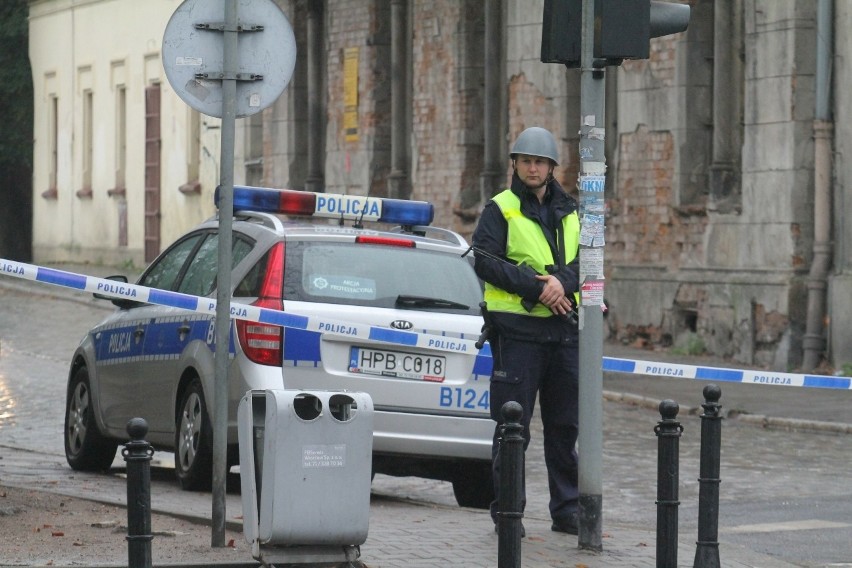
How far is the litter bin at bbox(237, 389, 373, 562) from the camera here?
802 cm

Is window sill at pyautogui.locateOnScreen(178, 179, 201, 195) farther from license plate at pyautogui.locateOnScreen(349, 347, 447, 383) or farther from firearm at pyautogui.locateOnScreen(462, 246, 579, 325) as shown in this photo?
firearm at pyautogui.locateOnScreen(462, 246, 579, 325)

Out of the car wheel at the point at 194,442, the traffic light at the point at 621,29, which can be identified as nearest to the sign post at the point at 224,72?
the traffic light at the point at 621,29

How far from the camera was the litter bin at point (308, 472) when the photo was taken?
8016mm

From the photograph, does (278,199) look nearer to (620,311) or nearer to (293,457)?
Answer: (293,457)

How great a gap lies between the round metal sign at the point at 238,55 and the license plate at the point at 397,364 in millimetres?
1972

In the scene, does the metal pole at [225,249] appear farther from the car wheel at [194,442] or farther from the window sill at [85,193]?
the window sill at [85,193]

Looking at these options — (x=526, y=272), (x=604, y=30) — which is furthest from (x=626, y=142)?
(x=604, y=30)

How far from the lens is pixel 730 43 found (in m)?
22.7

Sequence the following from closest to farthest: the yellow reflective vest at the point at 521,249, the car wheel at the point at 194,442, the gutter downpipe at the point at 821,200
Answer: the yellow reflective vest at the point at 521,249
the car wheel at the point at 194,442
the gutter downpipe at the point at 821,200

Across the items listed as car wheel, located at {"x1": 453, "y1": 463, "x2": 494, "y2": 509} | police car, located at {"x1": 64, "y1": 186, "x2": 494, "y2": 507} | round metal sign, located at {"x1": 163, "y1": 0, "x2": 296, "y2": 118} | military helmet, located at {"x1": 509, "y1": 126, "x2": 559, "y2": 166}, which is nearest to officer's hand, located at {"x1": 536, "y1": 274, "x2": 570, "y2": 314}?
military helmet, located at {"x1": 509, "y1": 126, "x2": 559, "y2": 166}

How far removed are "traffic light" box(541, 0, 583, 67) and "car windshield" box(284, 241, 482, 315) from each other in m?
2.30

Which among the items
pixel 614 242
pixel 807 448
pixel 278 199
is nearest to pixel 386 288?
pixel 278 199

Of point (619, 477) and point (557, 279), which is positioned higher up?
point (557, 279)

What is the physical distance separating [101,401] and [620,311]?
41.0ft
